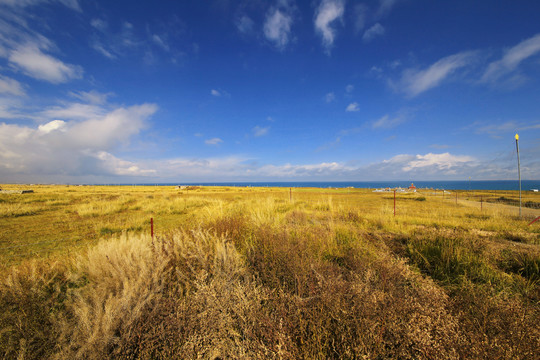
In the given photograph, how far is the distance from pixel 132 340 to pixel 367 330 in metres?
2.62

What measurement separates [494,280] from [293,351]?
497cm

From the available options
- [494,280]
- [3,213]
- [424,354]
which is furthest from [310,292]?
[3,213]

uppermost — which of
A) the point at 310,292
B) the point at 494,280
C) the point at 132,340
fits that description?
the point at 310,292

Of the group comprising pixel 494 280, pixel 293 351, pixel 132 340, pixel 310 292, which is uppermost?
pixel 310 292

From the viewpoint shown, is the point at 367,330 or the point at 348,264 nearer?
the point at 367,330

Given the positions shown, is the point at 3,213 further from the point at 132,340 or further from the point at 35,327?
the point at 132,340

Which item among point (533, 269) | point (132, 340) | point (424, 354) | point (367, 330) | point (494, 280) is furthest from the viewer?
point (533, 269)

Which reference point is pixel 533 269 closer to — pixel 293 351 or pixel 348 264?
pixel 348 264

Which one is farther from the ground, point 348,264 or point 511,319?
point 511,319

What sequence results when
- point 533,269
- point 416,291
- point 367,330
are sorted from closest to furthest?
point 367,330
point 416,291
point 533,269

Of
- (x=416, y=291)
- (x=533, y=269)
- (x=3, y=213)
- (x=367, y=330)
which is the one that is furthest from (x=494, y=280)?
(x=3, y=213)

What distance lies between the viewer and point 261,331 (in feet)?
7.35

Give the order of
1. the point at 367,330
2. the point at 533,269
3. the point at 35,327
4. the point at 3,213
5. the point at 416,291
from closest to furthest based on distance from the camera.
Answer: the point at 367,330, the point at 35,327, the point at 416,291, the point at 533,269, the point at 3,213

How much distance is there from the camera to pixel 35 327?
2676mm
